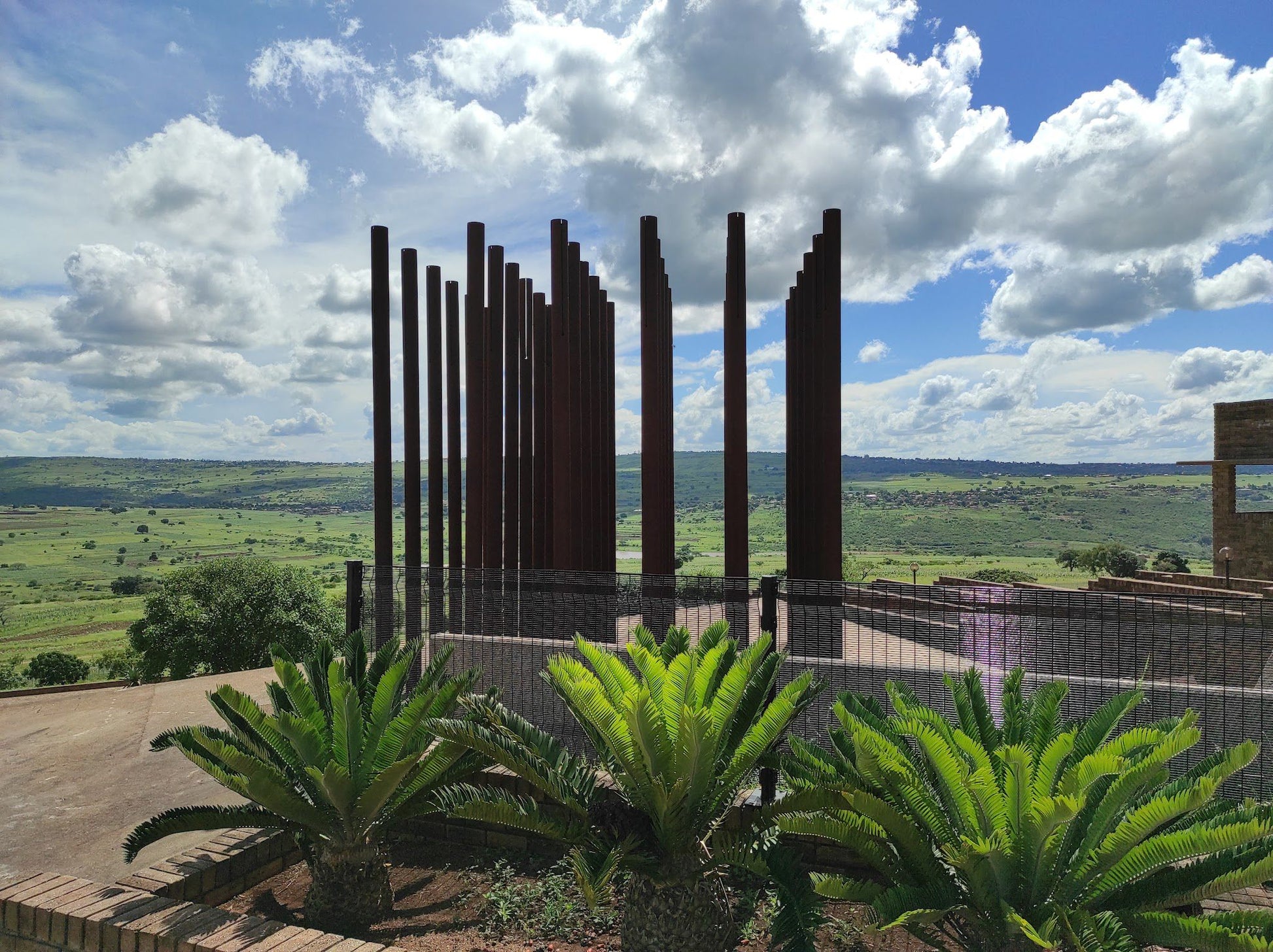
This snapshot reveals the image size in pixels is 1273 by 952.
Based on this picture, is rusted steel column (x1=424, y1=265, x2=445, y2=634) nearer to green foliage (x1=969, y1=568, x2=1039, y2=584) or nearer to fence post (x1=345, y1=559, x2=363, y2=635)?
fence post (x1=345, y1=559, x2=363, y2=635)

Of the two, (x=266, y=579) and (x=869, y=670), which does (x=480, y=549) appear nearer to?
(x=869, y=670)

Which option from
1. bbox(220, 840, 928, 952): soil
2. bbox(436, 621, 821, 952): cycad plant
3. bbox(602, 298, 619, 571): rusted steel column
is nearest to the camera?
bbox(436, 621, 821, 952): cycad plant

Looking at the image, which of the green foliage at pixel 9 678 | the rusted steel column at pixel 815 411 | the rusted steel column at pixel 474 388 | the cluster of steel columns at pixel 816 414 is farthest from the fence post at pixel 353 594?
the green foliage at pixel 9 678

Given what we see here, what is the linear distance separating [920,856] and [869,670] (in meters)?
2.69

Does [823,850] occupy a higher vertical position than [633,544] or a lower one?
higher

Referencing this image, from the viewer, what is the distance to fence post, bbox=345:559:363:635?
8633 millimetres

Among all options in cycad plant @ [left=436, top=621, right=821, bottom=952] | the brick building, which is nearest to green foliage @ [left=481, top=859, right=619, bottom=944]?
cycad plant @ [left=436, top=621, right=821, bottom=952]

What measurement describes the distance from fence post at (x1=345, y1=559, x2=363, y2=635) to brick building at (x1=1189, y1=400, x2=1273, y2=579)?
69.9 feet

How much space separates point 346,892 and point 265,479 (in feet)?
464

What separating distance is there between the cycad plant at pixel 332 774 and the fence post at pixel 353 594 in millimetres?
2915

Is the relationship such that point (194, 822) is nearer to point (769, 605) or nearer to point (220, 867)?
point (220, 867)

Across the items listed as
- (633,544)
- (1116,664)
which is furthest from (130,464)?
(1116,664)

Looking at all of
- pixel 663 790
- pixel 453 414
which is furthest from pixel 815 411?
pixel 663 790

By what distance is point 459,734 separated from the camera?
16.8 feet
